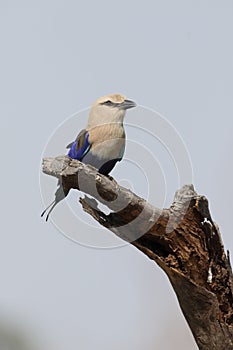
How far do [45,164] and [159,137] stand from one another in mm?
763

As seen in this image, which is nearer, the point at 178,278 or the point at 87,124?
the point at 178,278

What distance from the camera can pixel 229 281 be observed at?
4113 mm

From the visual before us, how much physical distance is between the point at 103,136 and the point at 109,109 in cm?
18

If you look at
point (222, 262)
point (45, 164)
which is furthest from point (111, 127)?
point (222, 262)

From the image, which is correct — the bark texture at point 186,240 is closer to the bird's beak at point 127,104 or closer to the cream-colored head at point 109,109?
the cream-colored head at point 109,109

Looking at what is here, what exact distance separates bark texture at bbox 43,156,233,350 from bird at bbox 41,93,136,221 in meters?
0.77

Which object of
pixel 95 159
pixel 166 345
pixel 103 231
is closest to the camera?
pixel 103 231

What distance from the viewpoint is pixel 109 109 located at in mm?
4992

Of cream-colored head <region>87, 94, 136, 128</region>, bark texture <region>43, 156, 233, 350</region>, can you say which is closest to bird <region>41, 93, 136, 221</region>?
cream-colored head <region>87, 94, 136, 128</region>

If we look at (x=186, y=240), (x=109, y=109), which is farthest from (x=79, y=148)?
(x=186, y=240)

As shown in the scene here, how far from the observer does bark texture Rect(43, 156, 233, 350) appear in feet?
13.2

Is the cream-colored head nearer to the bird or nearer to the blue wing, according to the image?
the bird

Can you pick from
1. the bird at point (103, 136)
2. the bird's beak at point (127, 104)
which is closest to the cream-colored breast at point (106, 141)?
the bird at point (103, 136)

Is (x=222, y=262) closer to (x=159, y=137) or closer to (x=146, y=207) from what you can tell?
(x=146, y=207)
